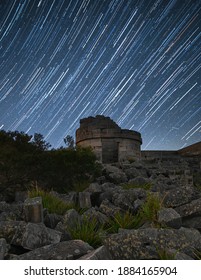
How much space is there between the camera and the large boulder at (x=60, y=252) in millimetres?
3362

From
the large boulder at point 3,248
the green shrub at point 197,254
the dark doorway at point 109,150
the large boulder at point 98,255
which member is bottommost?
the green shrub at point 197,254

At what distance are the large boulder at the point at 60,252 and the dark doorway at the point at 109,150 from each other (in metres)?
17.4

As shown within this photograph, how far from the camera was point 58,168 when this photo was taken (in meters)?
10.1

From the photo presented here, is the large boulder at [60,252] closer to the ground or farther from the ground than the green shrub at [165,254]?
farther from the ground

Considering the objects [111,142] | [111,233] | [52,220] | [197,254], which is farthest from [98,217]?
[111,142]

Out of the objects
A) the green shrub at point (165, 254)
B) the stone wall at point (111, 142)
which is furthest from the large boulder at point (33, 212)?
the stone wall at point (111, 142)

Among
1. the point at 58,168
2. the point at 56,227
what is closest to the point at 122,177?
the point at 58,168

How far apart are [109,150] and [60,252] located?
58.0ft

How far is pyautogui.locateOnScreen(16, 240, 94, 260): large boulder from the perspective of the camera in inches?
132

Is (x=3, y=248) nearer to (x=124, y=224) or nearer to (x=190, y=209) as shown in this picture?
(x=124, y=224)

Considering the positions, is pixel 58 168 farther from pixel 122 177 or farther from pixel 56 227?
pixel 56 227

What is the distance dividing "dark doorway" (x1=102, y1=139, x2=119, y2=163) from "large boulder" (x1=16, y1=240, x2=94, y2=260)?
17.4 meters

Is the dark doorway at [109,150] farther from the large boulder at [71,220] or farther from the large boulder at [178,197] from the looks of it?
the large boulder at [71,220]
